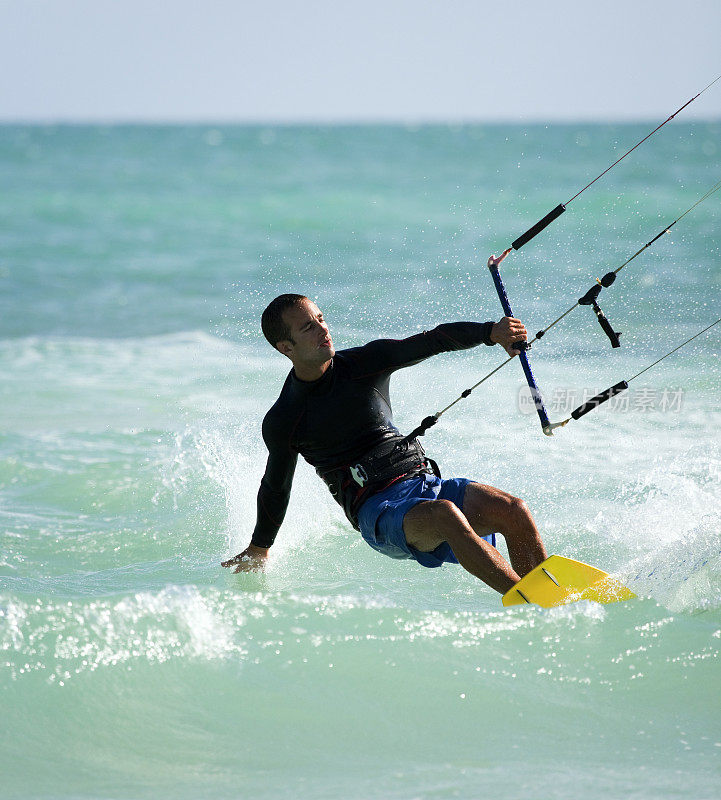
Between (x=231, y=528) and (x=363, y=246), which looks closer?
(x=231, y=528)

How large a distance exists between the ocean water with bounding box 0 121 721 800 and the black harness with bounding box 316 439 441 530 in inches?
15.0

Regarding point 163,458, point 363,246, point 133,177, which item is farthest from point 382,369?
point 133,177

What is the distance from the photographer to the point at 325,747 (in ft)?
9.97

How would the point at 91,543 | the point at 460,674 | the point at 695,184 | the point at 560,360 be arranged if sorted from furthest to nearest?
1. the point at 695,184
2. the point at 560,360
3. the point at 91,543
4. the point at 460,674

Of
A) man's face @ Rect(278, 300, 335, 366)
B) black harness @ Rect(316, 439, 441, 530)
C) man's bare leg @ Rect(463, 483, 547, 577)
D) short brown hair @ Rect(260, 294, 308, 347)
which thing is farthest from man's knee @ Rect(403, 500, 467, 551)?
short brown hair @ Rect(260, 294, 308, 347)

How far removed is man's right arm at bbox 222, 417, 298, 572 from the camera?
3891mm

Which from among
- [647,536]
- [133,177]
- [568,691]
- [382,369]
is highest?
[382,369]

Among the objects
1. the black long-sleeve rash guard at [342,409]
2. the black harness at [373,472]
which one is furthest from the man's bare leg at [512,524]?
the black long-sleeve rash guard at [342,409]

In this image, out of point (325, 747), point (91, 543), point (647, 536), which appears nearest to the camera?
point (325, 747)

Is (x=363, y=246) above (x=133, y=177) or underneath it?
above

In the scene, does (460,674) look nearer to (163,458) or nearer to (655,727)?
(655,727)

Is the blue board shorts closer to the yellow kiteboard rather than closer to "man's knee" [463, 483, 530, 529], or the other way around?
"man's knee" [463, 483, 530, 529]

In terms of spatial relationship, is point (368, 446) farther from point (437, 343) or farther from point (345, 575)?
point (345, 575)

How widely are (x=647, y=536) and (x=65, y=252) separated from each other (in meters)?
13.5
